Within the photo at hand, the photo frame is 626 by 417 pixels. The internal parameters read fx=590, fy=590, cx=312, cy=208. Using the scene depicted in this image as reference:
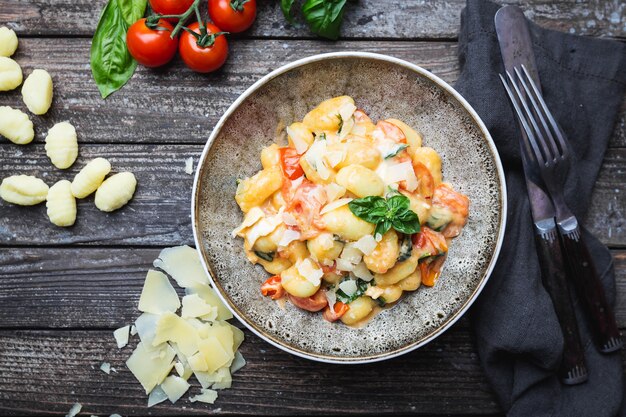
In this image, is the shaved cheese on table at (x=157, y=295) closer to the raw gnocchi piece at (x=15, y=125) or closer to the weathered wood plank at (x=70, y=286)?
the weathered wood plank at (x=70, y=286)

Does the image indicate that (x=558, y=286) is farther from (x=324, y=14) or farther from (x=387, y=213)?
(x=324, y=14)

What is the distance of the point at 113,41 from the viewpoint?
1617 mm

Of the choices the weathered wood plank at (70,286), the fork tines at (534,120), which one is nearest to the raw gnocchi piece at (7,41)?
the weathered wood plank at (70,286)

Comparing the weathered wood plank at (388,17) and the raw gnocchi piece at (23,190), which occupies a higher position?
the weathered wood plank at (388,17)

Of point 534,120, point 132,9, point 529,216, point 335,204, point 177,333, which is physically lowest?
point 177,333

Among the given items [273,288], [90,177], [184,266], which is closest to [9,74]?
[90,177]

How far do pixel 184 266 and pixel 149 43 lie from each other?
601 mm

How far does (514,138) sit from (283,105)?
2.01 ft

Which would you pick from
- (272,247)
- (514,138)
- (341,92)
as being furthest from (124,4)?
(514,138)

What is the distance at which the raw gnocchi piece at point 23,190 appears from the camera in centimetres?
163

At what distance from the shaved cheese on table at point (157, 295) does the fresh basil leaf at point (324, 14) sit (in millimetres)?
800

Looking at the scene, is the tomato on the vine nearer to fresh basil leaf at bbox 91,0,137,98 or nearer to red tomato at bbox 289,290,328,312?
fresh basil leaf at bbox 91,0,137,98

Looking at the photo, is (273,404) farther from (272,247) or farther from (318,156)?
(318,156)

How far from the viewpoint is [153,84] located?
1.64 meters
